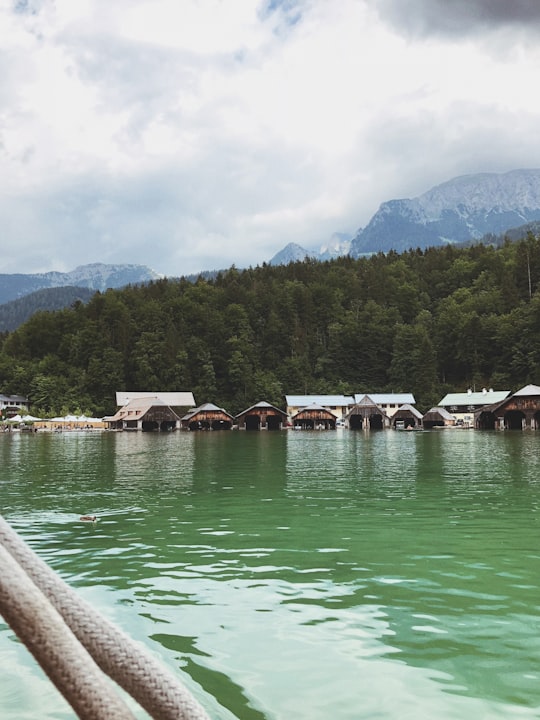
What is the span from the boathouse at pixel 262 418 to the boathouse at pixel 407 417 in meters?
18.8

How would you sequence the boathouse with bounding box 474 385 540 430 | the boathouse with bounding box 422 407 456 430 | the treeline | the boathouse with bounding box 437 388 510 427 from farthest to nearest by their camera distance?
the treeline
the boathouse with bounding box 437 388 510 427
the boathouse with bounding box 422 407 456 430
the boathouse with bounding box 474 385 540 430

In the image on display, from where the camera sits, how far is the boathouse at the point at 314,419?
365 feet

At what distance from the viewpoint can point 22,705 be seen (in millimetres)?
6957

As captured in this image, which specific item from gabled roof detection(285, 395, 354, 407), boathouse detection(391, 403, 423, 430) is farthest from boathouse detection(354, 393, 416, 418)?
boathouse detection(391, 403, 423, 430)

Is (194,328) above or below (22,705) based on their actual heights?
above

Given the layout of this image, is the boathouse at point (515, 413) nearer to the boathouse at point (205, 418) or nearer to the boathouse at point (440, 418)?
the boathouse at point (440, 418)

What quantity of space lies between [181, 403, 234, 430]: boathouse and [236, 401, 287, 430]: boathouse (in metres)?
2.27

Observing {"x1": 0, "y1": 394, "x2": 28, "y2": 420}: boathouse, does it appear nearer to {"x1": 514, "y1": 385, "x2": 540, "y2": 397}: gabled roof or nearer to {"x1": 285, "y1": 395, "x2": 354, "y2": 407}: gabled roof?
{"x1": 285, "y1": 395, "x2": 354, "y2": 407}: gabled roof

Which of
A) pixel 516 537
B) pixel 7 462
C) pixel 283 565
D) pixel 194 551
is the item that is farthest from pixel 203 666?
pixel 7 462

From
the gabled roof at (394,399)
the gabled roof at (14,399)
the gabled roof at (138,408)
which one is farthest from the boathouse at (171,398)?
the gabled roof at (394,399)

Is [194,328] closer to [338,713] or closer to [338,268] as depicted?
[338,268]

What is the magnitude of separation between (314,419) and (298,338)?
38.5m

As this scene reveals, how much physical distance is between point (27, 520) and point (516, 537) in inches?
473

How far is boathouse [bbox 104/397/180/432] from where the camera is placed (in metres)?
108
